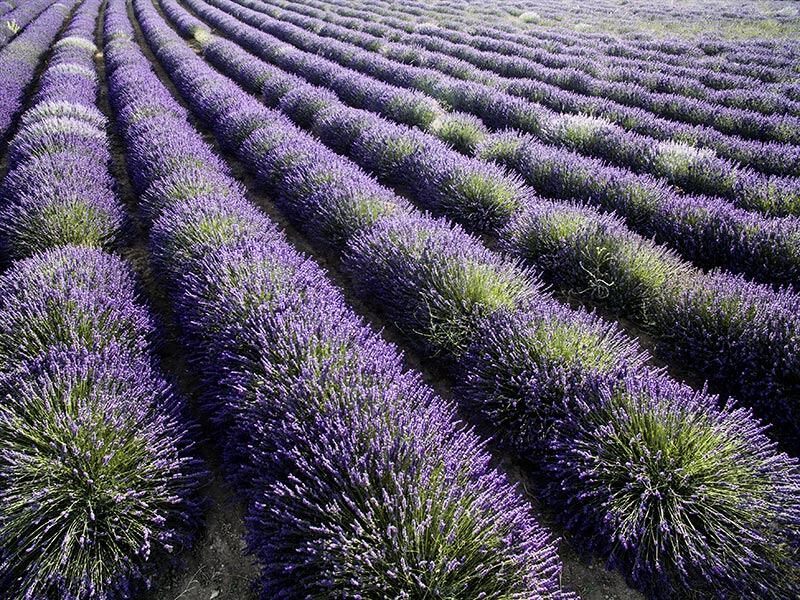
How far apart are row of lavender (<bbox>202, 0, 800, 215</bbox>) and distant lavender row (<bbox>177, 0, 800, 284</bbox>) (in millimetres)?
412

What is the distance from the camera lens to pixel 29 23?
17.0m

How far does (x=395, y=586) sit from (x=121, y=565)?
116 cm

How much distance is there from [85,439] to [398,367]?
1.54 m

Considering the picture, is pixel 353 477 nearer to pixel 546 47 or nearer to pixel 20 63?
pixel 546 47

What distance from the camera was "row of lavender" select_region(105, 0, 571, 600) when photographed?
168 centimetres

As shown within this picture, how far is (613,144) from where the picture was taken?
19.8 ft

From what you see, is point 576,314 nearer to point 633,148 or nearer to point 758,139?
point 633,148

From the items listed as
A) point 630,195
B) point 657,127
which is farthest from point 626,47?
point 630,195

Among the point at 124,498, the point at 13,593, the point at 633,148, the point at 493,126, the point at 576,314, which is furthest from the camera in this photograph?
the point at 493,126

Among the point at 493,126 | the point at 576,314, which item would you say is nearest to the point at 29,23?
the point at 493,126

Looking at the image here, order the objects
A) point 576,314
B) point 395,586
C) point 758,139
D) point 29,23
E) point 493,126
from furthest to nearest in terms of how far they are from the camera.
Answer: point 29,23
point 493,126
point 758,139
point 576,314
point 395,586

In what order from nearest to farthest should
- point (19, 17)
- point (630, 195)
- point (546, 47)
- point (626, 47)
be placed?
1. point (630, 195)
2. point (626, 47)
3. point (546, 47)
4. point (19, 17)

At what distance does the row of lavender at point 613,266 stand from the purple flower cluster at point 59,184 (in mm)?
2986

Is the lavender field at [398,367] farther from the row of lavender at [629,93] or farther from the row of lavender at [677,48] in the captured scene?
the row of lavender at [677,48]
